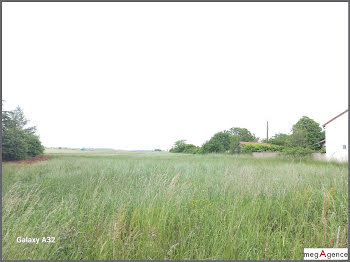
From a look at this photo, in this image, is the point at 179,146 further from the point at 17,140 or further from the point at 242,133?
the point at 17,140

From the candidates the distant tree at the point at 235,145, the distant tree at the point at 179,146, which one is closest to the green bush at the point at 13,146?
the distant tree at the point at 235,145

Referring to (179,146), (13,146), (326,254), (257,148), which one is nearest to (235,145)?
(257,148)

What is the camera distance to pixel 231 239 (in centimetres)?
188

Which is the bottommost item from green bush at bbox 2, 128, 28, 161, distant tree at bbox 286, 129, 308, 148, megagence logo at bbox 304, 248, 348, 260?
megagence logo at bbox 304, 248, 348, 260

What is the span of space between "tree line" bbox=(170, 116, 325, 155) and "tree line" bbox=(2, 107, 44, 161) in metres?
16.7

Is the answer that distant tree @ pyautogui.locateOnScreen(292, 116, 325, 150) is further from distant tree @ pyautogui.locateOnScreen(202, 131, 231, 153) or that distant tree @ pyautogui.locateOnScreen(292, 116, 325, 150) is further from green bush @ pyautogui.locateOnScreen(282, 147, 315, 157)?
distant tree @ pyautogui.locateOnScreen(202, 131, 231, 153)

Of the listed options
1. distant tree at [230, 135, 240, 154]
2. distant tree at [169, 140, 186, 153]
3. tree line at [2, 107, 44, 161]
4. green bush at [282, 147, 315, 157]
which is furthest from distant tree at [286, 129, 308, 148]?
distant tree at [169, 140, 186, 153]

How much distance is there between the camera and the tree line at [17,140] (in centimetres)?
1041

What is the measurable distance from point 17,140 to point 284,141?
2260 centimetres

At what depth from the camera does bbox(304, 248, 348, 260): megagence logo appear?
5.75 feet

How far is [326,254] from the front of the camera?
1.80m

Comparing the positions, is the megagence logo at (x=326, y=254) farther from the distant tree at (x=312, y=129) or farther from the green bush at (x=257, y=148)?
the distant tree at (x=312, y=129)

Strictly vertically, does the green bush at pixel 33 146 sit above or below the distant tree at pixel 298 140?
below

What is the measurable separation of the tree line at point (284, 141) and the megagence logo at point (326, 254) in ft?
41.9
